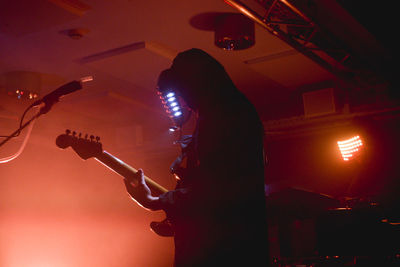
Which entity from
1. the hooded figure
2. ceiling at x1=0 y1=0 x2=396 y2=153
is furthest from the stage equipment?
the hooded figure

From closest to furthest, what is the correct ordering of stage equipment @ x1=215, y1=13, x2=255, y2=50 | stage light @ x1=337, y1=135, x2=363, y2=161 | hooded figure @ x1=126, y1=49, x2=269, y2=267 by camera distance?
hooded figure @ x1=126, y1=49, x2=269, y2=267 → stage equipment @ x1=215, y1=13, x2=255, y2=50 → stage light @ x1=337, y1=135, x2=363, y2=161

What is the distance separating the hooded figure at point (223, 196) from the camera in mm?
1535

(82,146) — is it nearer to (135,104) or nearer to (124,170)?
(124,170)

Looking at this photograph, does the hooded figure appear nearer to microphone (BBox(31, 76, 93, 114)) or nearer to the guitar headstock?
microphone (BBox(31, 76, 93, 114))

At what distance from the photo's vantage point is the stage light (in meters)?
5.23

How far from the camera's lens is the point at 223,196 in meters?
1.55

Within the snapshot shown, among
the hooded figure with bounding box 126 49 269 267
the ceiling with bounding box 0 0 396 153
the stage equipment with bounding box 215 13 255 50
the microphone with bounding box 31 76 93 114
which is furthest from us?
the stage equipment with bounding box 215 13 255 50

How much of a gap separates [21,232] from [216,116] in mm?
6314

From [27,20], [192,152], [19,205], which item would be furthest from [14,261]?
Answer: [192,152]

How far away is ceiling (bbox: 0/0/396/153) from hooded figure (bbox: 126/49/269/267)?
2.03m

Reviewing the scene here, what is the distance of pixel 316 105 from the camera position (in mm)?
5727

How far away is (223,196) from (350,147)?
4.23m

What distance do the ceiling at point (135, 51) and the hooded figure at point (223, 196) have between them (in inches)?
→ 80.1

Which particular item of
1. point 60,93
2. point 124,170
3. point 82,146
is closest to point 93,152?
point 82,146
